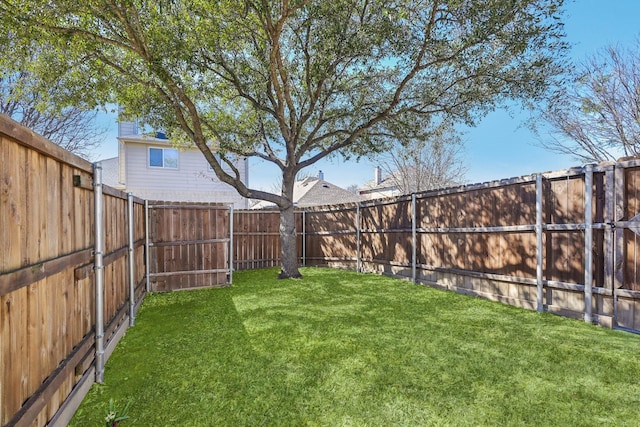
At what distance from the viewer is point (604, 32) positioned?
11531 millimetres

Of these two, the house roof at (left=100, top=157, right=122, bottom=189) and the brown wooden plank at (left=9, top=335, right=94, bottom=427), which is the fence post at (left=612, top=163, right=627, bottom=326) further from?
the house roof at (left=100, top=157, right=122, bottom=189)

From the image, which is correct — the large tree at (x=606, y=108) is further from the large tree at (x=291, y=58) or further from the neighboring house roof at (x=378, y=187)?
the neighboring house roof at (x=378, y=187)

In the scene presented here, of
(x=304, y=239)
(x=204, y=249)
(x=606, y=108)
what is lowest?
(x=304, y=239)

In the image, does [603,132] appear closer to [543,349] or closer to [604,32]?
[604,32]

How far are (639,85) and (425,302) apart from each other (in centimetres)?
1187

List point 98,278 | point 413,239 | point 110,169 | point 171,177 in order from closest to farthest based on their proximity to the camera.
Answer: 1. point 98,278
2. point 413,239
3. point 171,177
4. point 110,169

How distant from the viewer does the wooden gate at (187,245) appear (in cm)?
675

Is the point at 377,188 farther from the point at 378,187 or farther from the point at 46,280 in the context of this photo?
the point at 46,280

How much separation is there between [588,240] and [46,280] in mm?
5684

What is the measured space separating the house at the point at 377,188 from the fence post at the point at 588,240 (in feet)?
70.8

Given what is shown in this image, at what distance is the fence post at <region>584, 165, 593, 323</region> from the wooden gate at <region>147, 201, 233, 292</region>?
252 inches

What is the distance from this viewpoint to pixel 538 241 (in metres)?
4.95

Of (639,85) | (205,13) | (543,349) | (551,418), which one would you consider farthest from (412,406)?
(639,85)

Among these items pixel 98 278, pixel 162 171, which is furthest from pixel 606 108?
pixel 162 171
